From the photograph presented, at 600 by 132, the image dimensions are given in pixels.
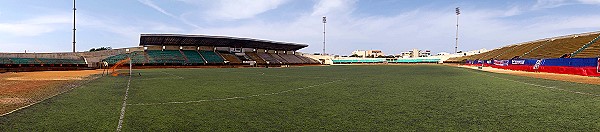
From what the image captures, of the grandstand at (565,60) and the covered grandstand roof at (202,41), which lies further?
the covered grandstand roof at (202,41)

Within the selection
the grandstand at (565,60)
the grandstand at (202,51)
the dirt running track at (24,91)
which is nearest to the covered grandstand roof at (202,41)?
the grandstand at (202,51)

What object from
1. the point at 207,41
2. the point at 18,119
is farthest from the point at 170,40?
the point at 18,119

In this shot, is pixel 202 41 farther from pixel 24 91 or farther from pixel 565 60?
pixel 565 60

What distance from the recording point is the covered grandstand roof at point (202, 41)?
6194 centimetres

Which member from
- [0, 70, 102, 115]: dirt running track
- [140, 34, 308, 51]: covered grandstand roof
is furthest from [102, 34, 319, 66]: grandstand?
[0, 70, 102, 115]: dirt running track

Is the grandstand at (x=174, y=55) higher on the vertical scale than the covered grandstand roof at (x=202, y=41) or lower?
lower

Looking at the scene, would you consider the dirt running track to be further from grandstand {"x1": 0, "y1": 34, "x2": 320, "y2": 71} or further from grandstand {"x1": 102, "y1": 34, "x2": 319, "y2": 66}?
grandstand {"x1": 102, "y1": 34, "x2": 319, "y2": 66}

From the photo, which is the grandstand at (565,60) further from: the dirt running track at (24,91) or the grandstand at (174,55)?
the grandstand at (174,55)

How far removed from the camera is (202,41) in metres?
69.8

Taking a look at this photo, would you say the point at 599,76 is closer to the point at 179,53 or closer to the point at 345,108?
the point at 345,108

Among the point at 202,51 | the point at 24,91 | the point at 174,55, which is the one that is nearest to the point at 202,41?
the point at 202,51

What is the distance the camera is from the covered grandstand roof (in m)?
61.9

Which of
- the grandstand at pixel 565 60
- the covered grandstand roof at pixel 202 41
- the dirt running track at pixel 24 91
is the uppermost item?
the covered grandstand roof at pixel 202 41

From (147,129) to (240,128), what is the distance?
61.5 inches
